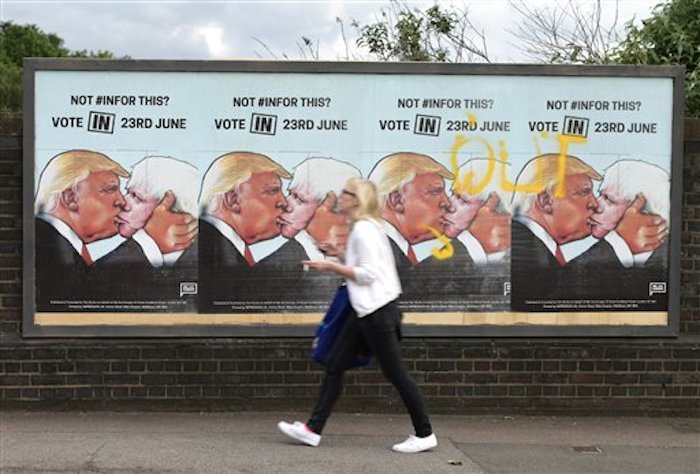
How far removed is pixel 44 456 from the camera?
5.12 meters

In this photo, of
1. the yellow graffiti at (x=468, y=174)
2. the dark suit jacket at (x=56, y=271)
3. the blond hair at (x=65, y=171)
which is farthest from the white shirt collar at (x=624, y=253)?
the dark suit jacket at (x=56, y=271)

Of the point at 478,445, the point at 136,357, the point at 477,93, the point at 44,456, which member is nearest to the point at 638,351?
the point at 478,445

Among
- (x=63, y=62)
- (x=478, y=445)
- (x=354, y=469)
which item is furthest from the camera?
(x=63, y=62)

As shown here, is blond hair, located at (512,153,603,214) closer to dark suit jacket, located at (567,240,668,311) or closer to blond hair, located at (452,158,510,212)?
blond hair, located at (452,158,510,212)

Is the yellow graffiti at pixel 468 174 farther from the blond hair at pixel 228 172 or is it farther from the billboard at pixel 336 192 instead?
the blond hair at pixel 228 172

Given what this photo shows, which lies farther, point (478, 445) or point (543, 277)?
point (543, 277)

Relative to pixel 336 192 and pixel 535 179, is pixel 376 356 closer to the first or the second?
pixel 336 192

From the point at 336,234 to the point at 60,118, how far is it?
7.37ft

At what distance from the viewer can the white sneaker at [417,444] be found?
5.29 metres

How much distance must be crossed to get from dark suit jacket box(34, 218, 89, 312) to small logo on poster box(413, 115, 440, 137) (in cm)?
274

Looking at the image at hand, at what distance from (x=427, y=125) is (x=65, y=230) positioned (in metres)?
2.86

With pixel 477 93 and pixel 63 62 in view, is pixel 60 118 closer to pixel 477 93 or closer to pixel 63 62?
pixel 63 62

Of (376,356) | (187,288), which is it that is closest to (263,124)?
(187,288)

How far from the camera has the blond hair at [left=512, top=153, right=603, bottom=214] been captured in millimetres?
6340
